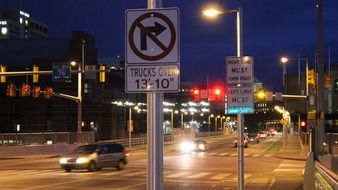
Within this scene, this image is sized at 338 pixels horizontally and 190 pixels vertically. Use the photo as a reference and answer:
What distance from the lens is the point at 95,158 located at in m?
34.1

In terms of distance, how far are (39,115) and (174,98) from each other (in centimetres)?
6116

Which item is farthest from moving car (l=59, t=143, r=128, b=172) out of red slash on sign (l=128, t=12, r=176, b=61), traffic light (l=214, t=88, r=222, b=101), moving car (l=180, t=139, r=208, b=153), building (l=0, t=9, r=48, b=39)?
building (l=0, t=9, r=48, b=39)

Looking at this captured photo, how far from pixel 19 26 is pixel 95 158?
12923cm

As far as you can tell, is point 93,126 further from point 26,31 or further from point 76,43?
point 26,31

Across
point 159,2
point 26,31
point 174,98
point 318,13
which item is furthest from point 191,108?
point 159,2

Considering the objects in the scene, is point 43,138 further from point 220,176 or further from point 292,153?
point 220,176

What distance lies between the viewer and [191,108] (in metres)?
154

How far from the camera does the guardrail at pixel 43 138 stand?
54344 mm

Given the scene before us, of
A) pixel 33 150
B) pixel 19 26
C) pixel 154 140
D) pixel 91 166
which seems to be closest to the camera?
pixel 154 140

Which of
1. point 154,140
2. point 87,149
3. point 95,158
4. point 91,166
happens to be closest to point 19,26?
point 87,149

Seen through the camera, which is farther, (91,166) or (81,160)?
(91,166)

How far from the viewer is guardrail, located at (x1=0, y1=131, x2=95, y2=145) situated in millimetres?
54344

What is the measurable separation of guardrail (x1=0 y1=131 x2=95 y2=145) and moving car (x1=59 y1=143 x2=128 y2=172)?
21.0 metres

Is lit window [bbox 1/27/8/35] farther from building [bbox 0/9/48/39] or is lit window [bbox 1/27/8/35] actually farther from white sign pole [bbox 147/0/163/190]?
white sign pole [bbox 147/0/163/190]
